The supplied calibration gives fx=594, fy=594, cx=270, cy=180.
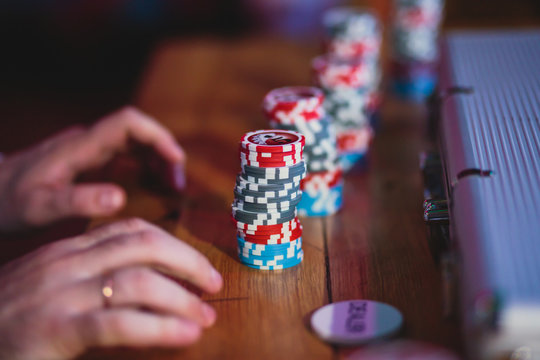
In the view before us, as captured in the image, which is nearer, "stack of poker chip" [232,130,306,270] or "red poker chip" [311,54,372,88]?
"stack of poker chip" [232,130,306,270]

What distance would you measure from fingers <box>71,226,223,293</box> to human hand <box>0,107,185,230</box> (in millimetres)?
428

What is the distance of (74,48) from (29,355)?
5.85 metres

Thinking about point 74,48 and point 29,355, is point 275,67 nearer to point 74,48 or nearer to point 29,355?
point 29,355

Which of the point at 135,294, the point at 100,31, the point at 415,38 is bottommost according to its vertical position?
the point at 135,294

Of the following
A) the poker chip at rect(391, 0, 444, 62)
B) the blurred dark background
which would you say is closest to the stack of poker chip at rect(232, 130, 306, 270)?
the poker chip at rect(391, 0, 444, 62)

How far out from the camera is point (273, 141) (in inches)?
45.4

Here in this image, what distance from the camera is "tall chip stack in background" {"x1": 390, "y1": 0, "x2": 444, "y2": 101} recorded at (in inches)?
95.3

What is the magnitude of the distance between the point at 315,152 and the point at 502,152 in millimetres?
460

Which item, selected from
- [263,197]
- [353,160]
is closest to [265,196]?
[263,197]

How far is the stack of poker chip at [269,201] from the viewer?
1.11 m

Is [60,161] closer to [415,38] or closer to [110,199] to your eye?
[110,199]

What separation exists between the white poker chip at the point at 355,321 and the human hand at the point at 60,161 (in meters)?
0.65

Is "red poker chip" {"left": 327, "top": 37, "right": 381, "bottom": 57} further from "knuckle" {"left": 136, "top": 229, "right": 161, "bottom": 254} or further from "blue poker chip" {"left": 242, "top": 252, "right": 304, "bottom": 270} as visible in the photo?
"knuckle" {"left": 136, "top": 229, "right": 161, "bottom": 254}

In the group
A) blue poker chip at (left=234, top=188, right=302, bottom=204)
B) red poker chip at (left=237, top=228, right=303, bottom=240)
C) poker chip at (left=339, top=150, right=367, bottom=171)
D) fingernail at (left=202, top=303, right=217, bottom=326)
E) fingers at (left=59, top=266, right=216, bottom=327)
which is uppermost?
poker chip at (left=339, top=150, right=367, bottom=171)
